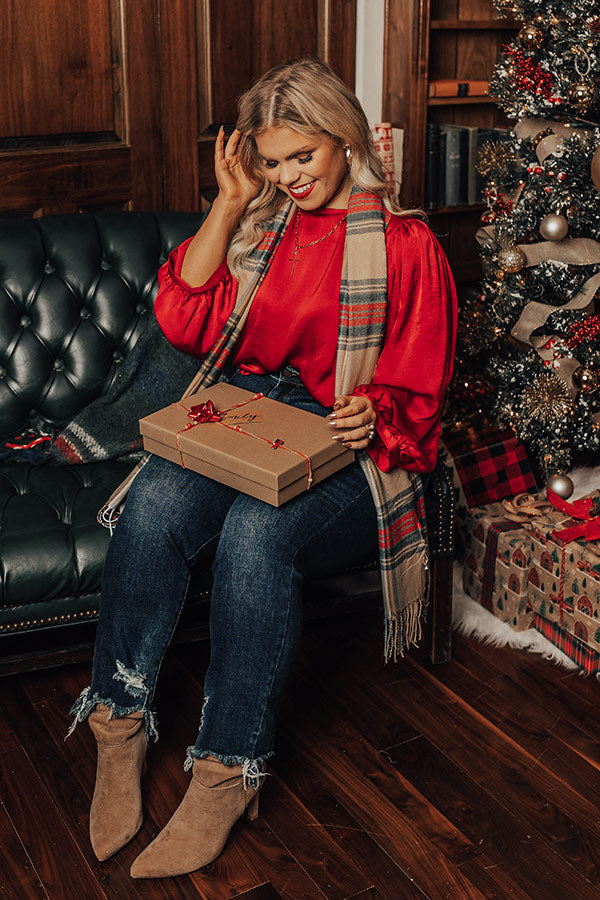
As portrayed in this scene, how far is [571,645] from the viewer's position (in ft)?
7.25

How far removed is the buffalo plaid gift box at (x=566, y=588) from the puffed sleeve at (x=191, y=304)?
90 cm

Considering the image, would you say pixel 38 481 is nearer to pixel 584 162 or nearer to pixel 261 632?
pixel 261 632

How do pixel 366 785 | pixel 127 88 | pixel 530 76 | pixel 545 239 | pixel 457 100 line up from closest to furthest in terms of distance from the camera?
pixel 366 785
pixel 530 76
pixel 545 239
pixel 127 88
pixel 457 100

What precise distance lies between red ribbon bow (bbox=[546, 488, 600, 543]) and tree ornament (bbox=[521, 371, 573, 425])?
10.2 inches

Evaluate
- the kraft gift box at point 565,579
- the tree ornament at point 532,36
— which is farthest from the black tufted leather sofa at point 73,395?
the tree ornament at point 532,36

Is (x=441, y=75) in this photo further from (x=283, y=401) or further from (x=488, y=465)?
(x=283, y=401)

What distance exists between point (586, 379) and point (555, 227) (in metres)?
0.41

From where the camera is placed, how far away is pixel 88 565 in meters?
1.89

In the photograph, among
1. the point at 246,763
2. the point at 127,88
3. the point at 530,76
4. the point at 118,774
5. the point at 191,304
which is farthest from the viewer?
the point at 127,88

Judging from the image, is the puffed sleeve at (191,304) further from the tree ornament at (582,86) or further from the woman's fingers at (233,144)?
the tree ornament at (582,86)

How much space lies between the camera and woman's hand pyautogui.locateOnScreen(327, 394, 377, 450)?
1.74 m

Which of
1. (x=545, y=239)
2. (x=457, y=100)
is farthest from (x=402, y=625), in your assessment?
(x=457, y=100)

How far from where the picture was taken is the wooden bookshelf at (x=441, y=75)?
10.1ft

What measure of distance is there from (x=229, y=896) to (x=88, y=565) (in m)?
0.67
